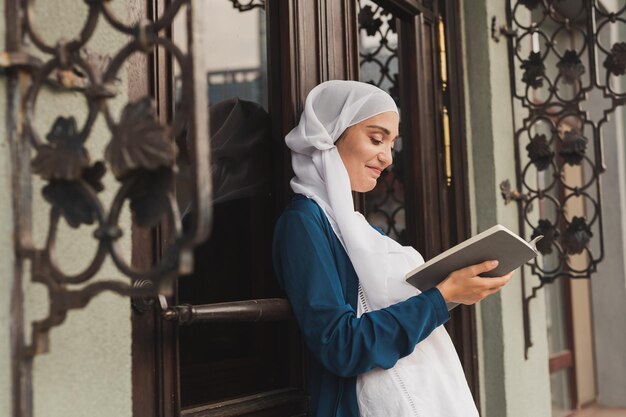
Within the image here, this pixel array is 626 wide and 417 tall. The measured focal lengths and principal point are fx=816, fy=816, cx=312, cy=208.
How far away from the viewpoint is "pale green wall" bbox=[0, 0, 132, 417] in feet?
3.87

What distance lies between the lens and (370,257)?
1.84m

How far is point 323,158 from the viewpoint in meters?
1.94

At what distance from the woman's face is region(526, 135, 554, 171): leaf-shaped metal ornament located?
51.3 inches

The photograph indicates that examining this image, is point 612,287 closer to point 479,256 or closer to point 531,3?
point 531,3

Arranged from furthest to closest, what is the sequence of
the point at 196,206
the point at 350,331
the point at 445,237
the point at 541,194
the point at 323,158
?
the point at 541,194 < the point at 445,237 < the point at 323,158 < the point at 350,331 < the point at 196,206

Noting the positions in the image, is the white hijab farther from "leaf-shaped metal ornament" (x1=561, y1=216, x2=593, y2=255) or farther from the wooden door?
"leaf-shaped metal ornament" (x1=561, y1=216, x2=593, y2=255)

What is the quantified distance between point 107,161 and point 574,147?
7.91 ft

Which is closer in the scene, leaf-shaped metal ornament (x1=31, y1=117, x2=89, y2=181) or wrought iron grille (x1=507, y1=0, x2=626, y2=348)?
leaf-shaped metal ornament (x1=31, y1=117, x2=89, y2=181)

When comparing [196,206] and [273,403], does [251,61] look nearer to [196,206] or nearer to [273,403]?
[273,403]

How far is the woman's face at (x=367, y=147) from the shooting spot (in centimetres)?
200

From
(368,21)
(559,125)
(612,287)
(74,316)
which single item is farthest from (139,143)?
(612,287)

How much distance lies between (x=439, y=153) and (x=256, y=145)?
3.50 ft

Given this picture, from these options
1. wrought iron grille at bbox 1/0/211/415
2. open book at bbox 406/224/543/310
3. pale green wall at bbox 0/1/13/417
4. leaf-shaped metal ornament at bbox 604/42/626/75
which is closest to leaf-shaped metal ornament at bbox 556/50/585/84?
leaf-shaped metal ornament at bbox 604/42/626/75

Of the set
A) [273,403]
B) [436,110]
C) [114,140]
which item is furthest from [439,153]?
[114,140]
